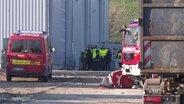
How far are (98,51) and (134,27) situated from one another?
1000 inches

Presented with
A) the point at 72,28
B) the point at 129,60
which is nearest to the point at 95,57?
the point at 72,28

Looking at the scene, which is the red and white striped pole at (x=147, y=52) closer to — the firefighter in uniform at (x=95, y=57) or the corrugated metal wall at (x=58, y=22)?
the corrugated metal wall at (x=58, y=22)

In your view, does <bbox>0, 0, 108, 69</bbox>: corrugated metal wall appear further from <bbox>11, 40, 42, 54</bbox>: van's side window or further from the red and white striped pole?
the red and white striped pole

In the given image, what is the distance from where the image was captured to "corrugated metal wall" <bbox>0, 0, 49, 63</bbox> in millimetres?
42844

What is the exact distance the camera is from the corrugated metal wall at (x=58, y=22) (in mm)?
43000

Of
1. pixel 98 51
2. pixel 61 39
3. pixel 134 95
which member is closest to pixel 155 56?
pixel 134 95

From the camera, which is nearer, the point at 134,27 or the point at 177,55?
the point at 177,55

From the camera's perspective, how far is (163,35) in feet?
39.8

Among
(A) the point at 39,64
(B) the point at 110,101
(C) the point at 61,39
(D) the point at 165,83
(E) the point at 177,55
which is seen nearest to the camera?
(E) the point at 177,55

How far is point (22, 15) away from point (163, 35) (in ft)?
103

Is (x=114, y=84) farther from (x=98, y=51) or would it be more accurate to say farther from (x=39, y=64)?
(x=98, y=51)

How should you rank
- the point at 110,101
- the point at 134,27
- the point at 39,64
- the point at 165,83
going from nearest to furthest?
the point at 165,83, the point at 110,101, the point at 134,27, the point at 39,64

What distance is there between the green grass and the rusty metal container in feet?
354

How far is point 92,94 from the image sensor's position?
75.6ft
